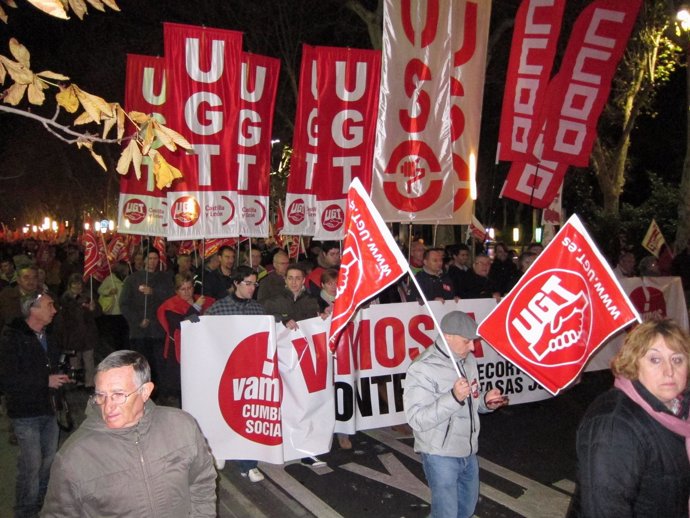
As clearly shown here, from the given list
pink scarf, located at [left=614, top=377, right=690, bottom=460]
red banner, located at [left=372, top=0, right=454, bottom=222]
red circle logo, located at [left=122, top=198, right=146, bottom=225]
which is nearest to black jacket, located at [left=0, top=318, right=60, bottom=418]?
pink scarf, located at [left=614, top=377, right=690, bottom=460]

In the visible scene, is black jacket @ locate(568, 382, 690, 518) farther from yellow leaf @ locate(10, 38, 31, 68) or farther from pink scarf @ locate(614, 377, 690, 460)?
yellow leaf @ locate(10, 38, 31, 68)

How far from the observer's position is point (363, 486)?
17.4 feet

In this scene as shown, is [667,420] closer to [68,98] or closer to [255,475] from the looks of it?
[68,98]

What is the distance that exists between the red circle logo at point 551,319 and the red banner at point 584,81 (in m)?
5.89

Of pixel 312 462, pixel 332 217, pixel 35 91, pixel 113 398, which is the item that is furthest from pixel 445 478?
pixel 332 217

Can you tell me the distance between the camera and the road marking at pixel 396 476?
17.0 ft

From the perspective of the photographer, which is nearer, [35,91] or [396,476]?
[35,91]

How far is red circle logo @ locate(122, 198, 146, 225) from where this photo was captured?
28.1 feet

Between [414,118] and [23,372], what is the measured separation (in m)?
5.77

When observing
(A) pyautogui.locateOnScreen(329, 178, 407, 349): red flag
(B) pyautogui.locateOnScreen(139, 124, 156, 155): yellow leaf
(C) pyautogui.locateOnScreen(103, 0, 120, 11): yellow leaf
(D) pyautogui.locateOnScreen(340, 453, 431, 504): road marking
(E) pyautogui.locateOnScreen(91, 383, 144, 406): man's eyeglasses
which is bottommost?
(D) pyautogui.locateOnScreen(340, 453, 431, 504): road marking

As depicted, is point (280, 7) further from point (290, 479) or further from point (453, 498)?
point (453, 498)

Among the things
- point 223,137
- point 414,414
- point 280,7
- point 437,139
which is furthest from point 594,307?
point 280,7

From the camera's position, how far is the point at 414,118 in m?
8.16

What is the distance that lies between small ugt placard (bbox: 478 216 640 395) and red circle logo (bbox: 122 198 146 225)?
20.6ft
